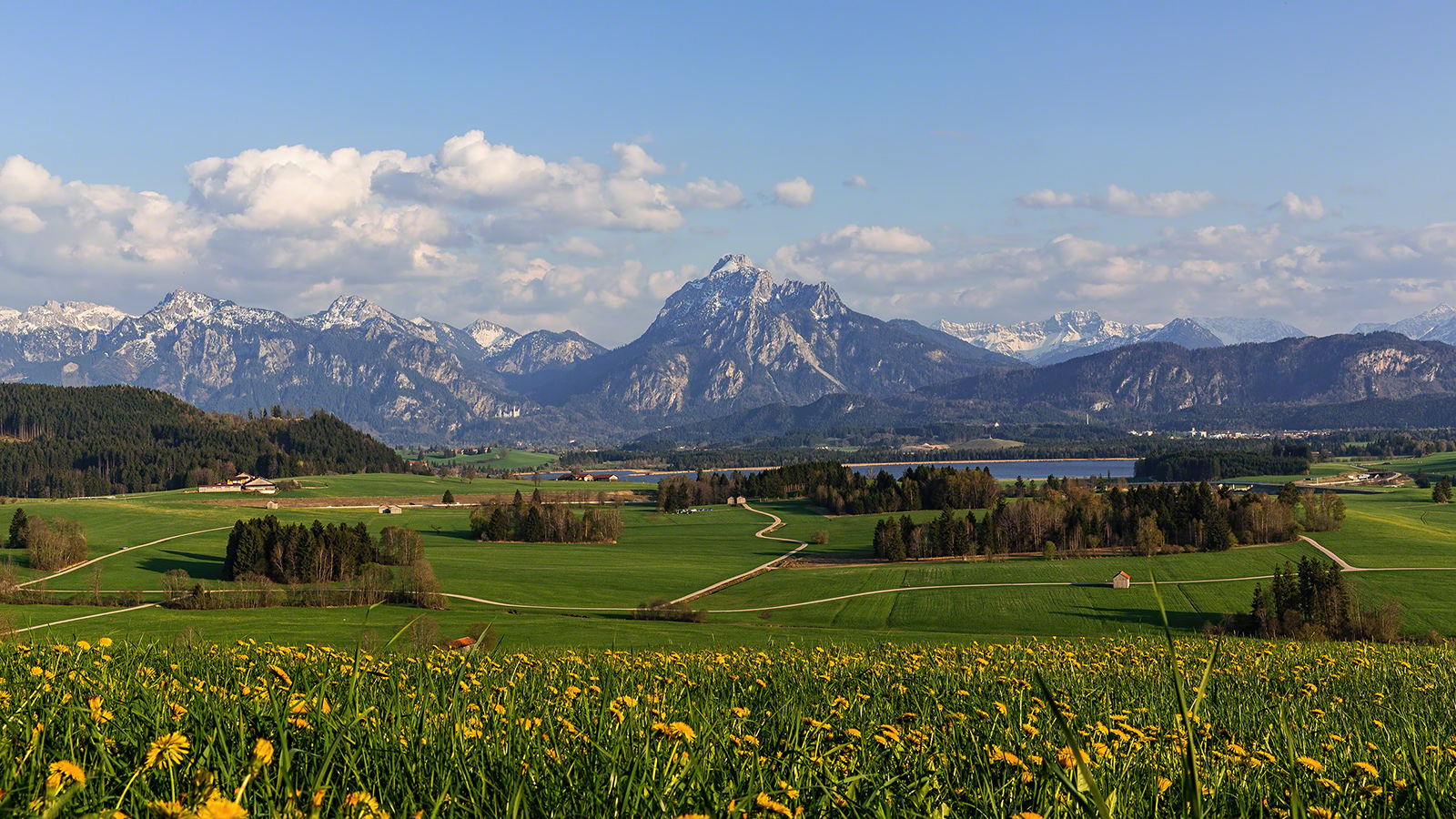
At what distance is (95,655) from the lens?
30.8ft

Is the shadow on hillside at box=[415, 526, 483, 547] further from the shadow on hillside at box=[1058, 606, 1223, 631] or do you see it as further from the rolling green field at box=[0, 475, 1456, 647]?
the shadow on hillside at box=[1058, 606, 1223, 631]

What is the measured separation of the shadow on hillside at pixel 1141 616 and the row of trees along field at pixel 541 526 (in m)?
81.2

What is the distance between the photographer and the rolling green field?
→ 66812mm

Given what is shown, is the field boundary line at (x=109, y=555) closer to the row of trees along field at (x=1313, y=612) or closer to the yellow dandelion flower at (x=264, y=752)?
the row of trees along field at (x=1313, y=612)

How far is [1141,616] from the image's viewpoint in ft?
259

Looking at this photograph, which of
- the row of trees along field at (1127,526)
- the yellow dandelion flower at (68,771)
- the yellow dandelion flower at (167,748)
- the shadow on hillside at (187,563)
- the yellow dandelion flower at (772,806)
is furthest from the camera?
the row of trees along field at (1127,526)

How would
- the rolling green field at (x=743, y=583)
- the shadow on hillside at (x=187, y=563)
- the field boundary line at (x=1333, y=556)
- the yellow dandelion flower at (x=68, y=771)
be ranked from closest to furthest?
the yellow dandelion flower at (x=68, y=771)
the rolling green field at (x=743, y=583)
the field boundary line at (x=1333, y=556)
the shadow on hillside at (x=187, y=563)

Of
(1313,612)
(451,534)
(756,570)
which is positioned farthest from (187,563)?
(1313,612)

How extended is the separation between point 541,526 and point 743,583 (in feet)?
182

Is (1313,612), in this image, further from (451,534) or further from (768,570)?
(451,534)

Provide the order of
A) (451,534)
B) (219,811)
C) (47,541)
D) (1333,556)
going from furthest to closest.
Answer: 1. (451,534)
2. (1333,556)
3. (47,541)
4. (219,811)

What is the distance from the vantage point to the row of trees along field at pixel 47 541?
4043 inches

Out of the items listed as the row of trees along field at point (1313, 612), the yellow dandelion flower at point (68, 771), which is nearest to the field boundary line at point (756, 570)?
the row of trees along field at point (1313, 612)

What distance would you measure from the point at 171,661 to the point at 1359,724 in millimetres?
12020
